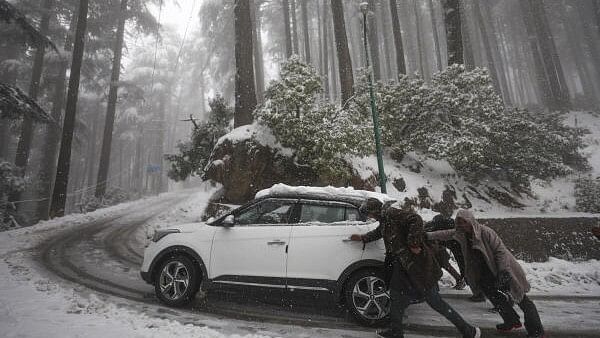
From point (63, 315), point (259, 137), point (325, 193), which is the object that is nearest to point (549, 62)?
point (259, 137)

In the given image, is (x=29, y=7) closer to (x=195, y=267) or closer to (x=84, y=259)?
(x=84, y=259)

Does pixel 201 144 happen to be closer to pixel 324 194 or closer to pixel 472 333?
pixel 324 194

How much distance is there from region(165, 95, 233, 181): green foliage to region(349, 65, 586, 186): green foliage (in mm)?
5709

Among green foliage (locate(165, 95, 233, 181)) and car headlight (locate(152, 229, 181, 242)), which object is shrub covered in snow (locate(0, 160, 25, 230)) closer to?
green foliage (locate(165, 95, 233, 181))

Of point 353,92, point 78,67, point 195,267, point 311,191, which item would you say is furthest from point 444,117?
point 78,67

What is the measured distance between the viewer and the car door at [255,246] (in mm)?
4660

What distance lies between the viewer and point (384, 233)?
13.3ft

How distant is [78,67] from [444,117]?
17.0m

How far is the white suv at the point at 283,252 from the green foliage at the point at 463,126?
7.90 m

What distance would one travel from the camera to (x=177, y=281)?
5.05 meters

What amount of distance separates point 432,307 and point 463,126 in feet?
33.1

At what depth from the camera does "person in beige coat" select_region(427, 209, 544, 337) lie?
3.96 metres

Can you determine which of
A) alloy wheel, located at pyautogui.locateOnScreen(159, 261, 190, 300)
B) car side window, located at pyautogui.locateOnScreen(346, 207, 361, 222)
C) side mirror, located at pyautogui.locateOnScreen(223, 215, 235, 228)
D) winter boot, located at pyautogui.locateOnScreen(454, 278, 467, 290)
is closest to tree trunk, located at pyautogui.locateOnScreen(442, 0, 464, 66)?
winter boot, located at pyautogui.locateOnScreen(454, 278, 467, 290)

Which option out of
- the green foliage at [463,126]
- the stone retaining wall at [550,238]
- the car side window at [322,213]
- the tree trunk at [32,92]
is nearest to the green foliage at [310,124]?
the green foliage at [463,126]
